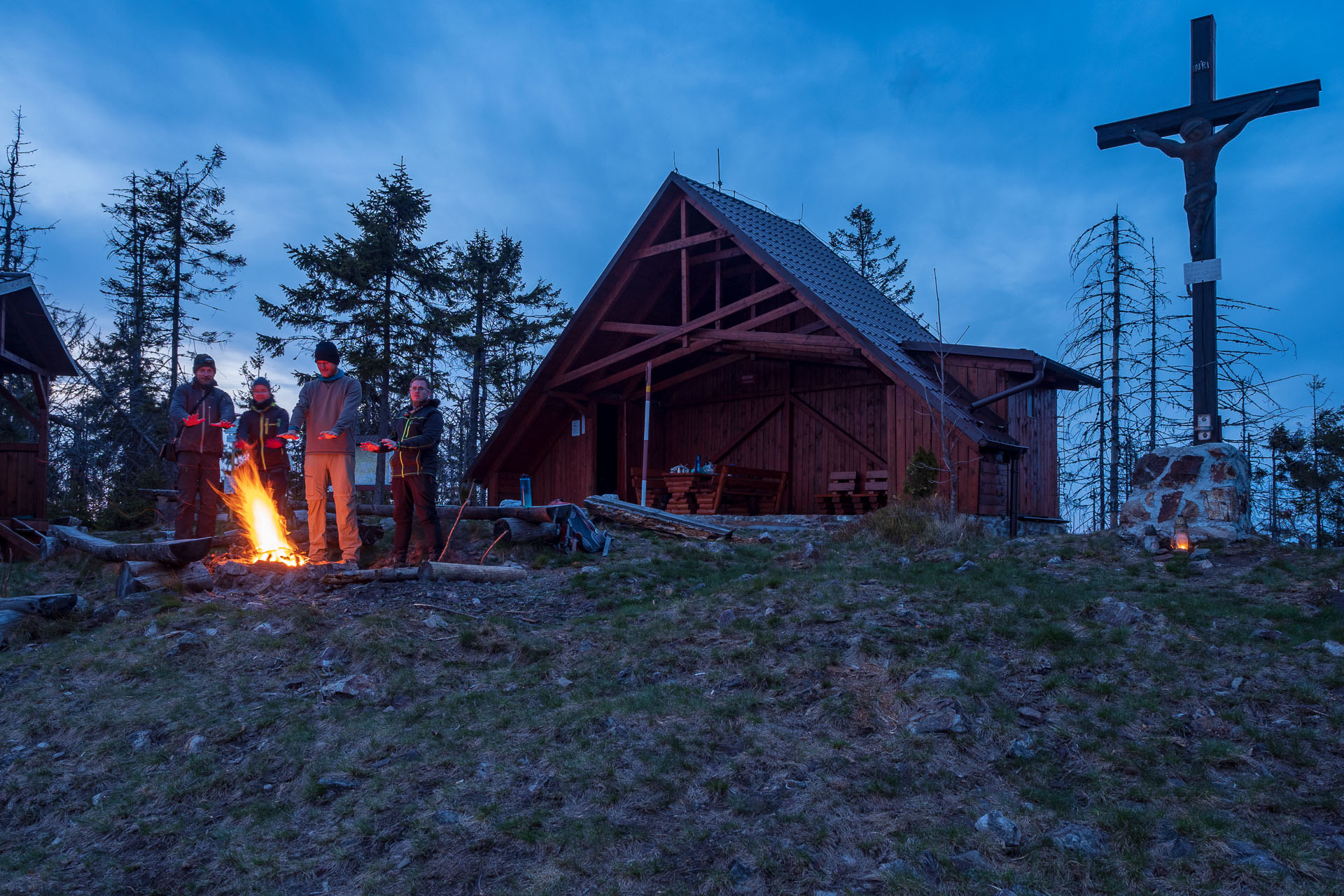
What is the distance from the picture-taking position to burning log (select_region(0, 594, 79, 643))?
6430mm

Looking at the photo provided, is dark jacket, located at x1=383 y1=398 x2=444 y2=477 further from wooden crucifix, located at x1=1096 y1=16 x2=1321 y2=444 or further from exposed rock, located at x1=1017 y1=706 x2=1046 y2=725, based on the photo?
wooden crucifix, located at x1=1096 y1=16 x2=1321 y2=444

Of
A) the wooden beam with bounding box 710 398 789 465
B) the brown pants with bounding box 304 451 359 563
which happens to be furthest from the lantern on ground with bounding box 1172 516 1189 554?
the wooden beam with bounding box 710 398 789 465

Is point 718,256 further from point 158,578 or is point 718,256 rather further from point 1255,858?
point 1255,858

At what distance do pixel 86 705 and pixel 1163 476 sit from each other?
28.5 feet

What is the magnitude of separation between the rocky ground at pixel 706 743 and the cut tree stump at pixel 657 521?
4263 millimetres

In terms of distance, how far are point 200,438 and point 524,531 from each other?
344cm

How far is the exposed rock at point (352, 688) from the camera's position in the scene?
16.2ft

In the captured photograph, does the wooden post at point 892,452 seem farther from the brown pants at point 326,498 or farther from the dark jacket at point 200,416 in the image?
the dark jacket at point 200,416

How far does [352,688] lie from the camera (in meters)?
4.98

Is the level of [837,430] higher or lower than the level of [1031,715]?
higher

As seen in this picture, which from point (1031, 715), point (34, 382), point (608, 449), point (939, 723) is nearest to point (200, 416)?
point (34, 382)

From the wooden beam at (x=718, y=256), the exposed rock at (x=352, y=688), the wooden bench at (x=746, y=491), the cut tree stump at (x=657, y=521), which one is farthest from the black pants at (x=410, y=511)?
the wooden beam at (x=718, y=256)

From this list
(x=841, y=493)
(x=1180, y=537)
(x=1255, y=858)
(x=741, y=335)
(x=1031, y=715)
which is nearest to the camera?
(x=1255, y=858)

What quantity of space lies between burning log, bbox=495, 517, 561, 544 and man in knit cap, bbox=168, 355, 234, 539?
9.68 feet
